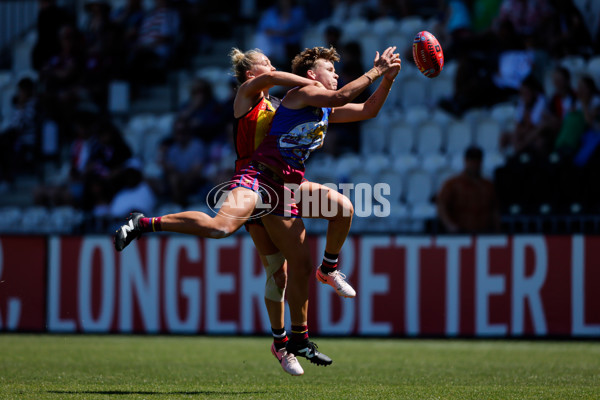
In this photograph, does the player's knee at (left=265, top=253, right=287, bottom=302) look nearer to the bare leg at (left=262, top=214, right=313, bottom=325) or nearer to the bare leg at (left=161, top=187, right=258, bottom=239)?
the bare leg at (left=262, top=214, right=313, bottom=325)

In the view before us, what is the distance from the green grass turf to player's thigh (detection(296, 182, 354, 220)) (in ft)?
4.35

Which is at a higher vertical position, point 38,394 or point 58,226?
point 58,226

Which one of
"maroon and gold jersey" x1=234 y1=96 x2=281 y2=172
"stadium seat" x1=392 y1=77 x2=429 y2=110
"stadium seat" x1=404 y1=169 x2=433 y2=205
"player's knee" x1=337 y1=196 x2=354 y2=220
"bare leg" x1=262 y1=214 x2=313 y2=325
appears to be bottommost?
"bare leg" x1=262 y1=214 x2=313 y2=325

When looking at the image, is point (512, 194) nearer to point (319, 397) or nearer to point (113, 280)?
point (113, 280)

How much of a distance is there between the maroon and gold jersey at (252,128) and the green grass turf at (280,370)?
5.95 feet

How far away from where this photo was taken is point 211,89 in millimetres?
15070

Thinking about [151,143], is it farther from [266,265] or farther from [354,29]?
[266,265]

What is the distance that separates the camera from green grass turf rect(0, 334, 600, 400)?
6938mm

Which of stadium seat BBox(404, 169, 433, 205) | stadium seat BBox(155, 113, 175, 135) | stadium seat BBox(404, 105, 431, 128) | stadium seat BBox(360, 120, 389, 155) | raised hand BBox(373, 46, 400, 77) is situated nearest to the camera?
raised hand BBox(373, 46, 400, 77)

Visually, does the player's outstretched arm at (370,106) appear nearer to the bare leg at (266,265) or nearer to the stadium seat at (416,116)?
the bare leg at (266,265)

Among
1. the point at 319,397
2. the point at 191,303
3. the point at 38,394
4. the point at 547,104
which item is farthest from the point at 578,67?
the point at 38,394

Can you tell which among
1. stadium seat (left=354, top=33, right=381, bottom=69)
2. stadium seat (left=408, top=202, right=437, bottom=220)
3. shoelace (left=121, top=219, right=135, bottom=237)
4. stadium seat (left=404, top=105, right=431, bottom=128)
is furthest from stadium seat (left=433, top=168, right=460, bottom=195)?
shoelace (left=121, top=219, right=135, bottom=237)

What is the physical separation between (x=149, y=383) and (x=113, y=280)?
16.7 feet

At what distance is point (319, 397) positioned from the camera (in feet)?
21.7
